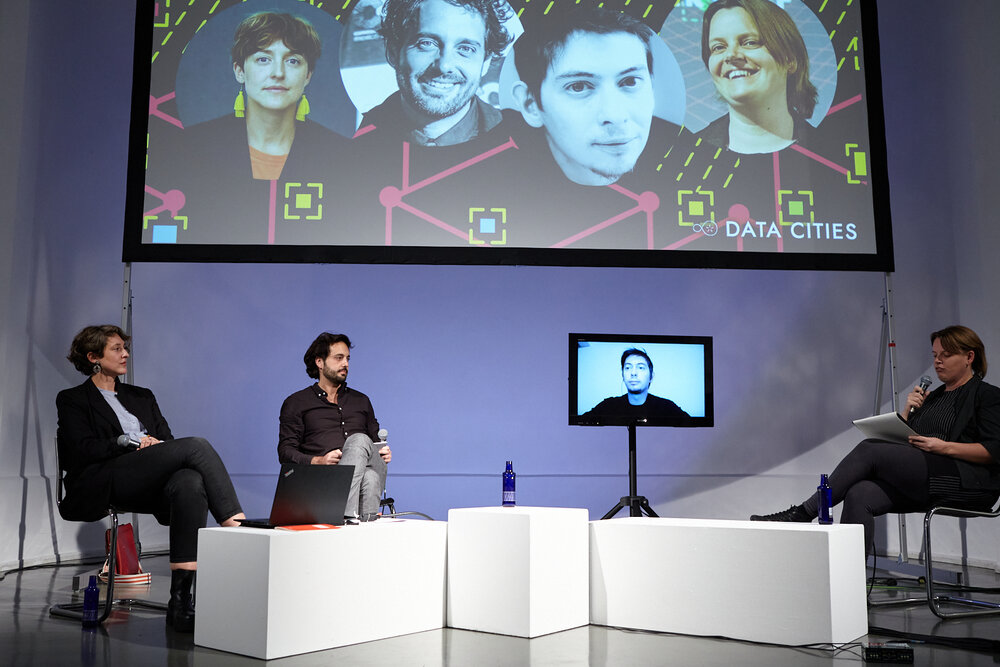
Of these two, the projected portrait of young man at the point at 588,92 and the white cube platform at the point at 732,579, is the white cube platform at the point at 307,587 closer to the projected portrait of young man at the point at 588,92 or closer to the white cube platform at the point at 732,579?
the white cube platform at the point at 732,579

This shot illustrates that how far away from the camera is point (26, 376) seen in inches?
172

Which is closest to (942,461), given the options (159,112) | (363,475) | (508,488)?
(508,488)

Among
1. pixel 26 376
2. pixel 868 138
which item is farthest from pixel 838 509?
pixel 26 376

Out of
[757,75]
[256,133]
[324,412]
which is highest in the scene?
[757,75]

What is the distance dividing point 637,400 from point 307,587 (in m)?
1.92

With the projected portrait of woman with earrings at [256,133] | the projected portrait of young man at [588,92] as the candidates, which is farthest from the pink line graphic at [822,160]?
the projected portrait of woman with earrings at [256,133]

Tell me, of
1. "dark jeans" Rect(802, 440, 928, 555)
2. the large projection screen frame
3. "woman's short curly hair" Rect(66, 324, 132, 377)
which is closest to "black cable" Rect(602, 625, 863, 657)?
"dark jeans" Rect(802, 440, 928, 555)

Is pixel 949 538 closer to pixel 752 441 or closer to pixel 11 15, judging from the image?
pixel 752 441

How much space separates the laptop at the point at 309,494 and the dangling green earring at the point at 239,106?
2.50 metres

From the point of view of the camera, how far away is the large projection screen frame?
4.29 metres

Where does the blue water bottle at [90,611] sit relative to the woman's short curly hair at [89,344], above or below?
below

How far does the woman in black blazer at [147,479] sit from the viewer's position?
2861 mm

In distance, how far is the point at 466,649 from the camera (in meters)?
2.48

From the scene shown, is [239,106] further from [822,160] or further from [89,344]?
[822,160]
